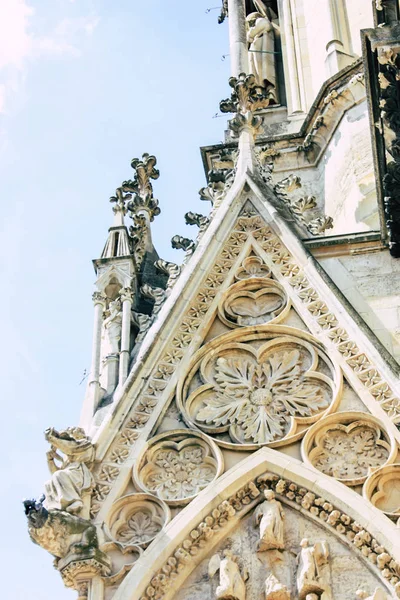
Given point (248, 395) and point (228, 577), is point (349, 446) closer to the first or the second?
point (248, 395)

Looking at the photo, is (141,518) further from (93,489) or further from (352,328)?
(352,328)

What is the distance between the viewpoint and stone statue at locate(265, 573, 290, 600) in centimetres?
1055

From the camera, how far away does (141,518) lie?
11.4 meters

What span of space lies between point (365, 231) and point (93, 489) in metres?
3.86

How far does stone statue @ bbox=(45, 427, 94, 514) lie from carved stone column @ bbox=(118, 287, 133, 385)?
0.88 m

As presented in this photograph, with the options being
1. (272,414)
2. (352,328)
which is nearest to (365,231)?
(352,328)

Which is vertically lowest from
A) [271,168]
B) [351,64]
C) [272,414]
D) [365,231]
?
[272,414]

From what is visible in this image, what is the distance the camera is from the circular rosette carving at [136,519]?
11.2m

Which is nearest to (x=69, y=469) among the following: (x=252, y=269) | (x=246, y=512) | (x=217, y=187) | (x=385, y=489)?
(x=246, y=512)

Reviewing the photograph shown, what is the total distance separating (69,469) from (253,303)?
248 cm

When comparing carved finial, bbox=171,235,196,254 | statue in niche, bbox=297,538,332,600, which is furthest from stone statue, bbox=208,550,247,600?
carved finial, bbox=171,235,196,254

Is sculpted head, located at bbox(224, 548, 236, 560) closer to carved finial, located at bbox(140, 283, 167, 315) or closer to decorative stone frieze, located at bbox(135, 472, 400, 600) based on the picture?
decorative stone frieze, located at bbox(135, 472, 400, 600)

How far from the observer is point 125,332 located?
1295 cm

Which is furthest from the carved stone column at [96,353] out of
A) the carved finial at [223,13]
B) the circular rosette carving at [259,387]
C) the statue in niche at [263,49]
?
the carved finial at [223,13]
